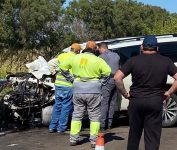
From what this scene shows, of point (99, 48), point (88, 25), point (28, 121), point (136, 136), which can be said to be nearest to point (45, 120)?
point (28, 121)

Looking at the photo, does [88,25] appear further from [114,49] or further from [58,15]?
[114,49]

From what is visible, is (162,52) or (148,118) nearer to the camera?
(148,118)

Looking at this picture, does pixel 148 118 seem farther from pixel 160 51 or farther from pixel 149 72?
pixel 160 51

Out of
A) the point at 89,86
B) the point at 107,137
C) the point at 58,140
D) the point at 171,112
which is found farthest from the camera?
the point at 171,112

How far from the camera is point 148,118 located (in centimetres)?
688

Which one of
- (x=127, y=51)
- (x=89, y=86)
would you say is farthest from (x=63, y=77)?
(x=127, y=51)

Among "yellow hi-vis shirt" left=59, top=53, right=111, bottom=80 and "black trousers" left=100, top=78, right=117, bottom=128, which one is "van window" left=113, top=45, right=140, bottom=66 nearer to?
"black trousers" left=100, top=78, right=117, bottom=128

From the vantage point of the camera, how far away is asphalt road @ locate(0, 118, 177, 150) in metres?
9.26

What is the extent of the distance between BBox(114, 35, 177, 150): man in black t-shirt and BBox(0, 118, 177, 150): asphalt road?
2.17 meters

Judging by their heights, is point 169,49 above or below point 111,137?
above

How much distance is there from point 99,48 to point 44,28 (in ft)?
72.7

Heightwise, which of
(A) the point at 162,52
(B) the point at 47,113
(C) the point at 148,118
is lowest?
(B) the point at 47,113

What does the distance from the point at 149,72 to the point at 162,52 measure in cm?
454

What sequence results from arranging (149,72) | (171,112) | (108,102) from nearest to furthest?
(149,72)
(108,102)
(171,112)
